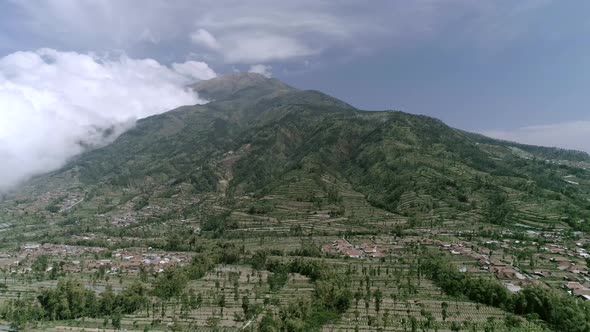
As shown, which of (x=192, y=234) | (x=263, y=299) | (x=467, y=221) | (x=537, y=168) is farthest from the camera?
(x=537, y=168)

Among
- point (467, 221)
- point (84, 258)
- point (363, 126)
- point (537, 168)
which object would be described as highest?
point (363, 126)

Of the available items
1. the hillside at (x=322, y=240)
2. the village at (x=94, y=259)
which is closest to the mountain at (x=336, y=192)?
the hillside at (x=322, y=240)

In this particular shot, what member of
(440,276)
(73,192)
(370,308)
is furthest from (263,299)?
(73,192)

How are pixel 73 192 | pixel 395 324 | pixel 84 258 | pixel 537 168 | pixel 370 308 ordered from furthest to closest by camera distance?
pixel 73 192
pixel 537 168
pixel 84 258
pixel 370 308
pixel 395 324

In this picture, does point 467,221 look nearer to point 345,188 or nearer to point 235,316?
point 345,188

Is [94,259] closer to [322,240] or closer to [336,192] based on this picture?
[322,240]

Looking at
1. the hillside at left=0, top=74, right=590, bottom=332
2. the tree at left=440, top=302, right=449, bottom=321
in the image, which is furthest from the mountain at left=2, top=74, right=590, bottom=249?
the tree at left=440, top=302, right=449, bottom=321

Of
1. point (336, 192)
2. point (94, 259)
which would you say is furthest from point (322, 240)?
point (94, 259)

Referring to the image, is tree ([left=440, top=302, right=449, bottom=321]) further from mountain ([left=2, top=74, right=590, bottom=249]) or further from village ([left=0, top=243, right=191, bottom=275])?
village ([left=0, top=243, right=191, bottom=275])
